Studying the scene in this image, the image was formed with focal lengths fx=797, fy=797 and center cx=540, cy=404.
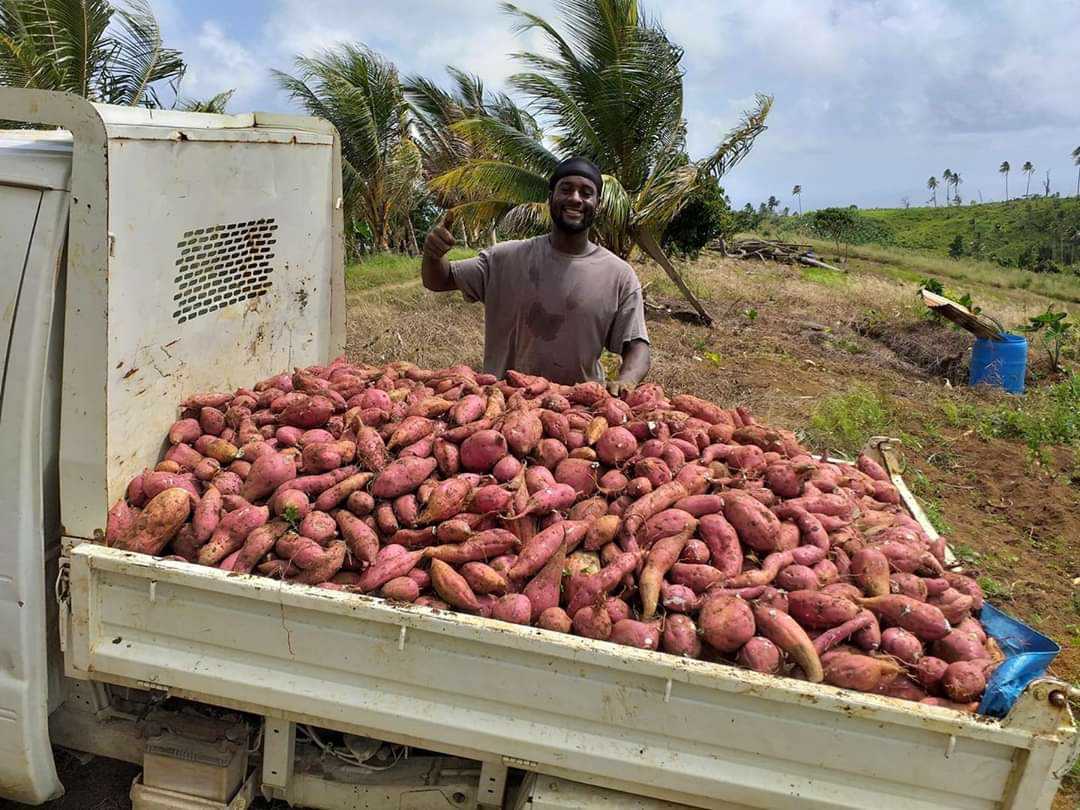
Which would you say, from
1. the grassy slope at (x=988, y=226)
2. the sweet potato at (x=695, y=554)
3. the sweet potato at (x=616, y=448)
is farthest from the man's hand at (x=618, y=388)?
the grassy slope at (x=988, y=226)

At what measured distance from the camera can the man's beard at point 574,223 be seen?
437cm

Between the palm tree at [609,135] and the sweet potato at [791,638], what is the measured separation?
943cm

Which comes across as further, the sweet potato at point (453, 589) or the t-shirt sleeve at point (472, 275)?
the t-shirt sleeve at point (472, 275)

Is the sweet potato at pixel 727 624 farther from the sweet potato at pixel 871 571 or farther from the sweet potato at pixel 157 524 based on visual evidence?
the sweet potato at pixel 157 524

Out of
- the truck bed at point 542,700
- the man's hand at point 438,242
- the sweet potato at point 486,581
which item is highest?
the man's hand at point 438,242

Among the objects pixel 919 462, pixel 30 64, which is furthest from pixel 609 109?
pixel 30 64

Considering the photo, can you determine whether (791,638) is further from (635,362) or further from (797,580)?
(635,362)

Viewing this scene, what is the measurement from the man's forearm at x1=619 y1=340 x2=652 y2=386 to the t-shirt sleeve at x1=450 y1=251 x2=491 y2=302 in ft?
2.94

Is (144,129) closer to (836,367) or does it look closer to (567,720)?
(567,720)

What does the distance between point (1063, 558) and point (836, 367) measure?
22.2 ft

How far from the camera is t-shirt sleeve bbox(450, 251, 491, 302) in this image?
14.8 ft

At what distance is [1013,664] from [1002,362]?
11.4 metres

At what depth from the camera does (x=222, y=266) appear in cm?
310

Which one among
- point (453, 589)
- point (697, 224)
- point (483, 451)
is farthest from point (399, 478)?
point (697, 224)
